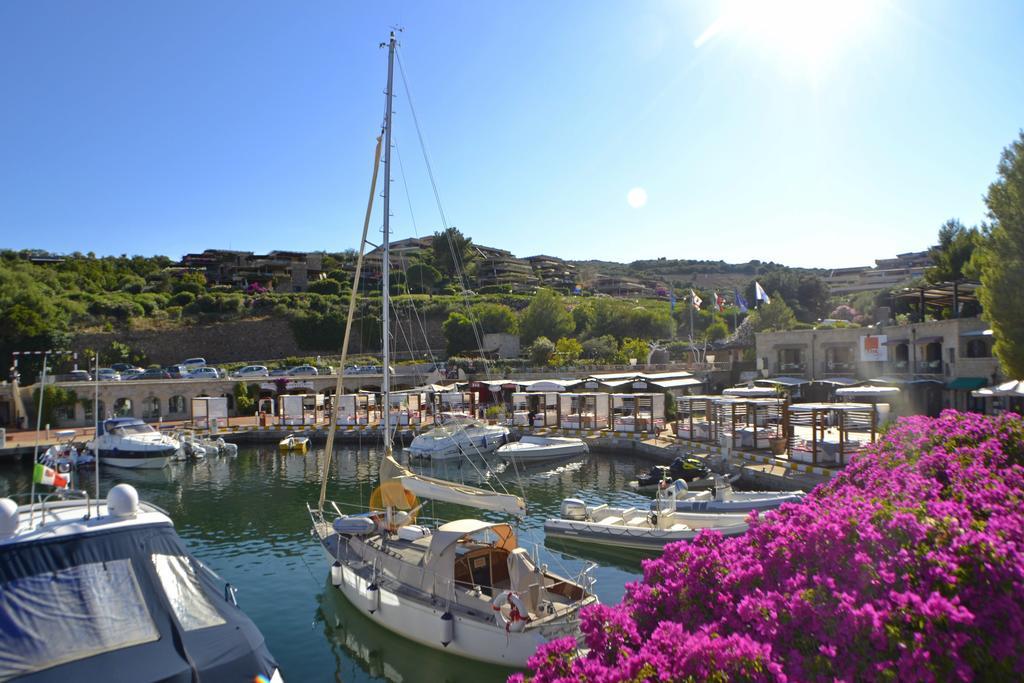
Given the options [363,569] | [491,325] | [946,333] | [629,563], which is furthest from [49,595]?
[491,325]

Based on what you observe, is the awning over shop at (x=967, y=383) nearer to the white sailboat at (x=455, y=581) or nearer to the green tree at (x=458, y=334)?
the white sailboat at (x=455, y=581)

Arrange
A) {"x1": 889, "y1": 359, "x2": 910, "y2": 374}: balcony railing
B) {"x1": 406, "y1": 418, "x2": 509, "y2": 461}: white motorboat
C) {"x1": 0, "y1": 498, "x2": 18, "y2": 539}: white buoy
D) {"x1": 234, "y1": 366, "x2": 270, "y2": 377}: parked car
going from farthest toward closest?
{"x1": 234, "y1": 366, "x2": 270, "y2": 377}: parked car → {"x1": 889, "y1": 359, "x2": 910, "y2": 374}: balcony railing → {"x1": 406, "y1": 418, "x2": 509, "y2": 461}: white motorboat → {"x1": 0, "y1": 498, "x2": 18, "y2": 539}: white buoy

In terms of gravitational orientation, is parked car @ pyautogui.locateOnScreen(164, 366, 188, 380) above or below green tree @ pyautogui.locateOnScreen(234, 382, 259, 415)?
above

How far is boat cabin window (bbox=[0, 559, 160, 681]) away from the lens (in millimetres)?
6180

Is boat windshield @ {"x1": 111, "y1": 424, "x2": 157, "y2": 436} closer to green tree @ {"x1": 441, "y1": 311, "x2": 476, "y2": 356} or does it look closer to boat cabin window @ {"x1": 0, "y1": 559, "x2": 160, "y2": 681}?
boat cabin window @ {"x1": 0, "y1": 559, "x2": 160, "y2": 681}

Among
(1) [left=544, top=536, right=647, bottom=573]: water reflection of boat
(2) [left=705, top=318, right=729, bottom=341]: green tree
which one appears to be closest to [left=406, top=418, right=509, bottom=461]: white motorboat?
(1) [left=544, top=536, right=647, bottom=573]: water reflection of boat

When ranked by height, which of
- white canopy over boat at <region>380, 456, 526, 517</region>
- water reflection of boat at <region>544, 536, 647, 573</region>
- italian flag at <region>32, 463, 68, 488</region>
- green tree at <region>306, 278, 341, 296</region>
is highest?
green tree at <region>306, 278, 341, 296</region>

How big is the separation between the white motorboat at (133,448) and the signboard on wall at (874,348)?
40.5 m

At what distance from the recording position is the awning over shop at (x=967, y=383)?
34.2 meters

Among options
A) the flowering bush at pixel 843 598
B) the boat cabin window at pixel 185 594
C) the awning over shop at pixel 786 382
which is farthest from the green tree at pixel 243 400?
the flowering bush at pixel 843 598

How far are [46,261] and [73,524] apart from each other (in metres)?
114

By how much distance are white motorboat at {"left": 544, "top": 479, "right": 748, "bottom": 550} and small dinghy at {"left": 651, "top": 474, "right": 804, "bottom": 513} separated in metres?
0.68

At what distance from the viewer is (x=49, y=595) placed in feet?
22.0

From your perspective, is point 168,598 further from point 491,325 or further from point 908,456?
point 491,325
